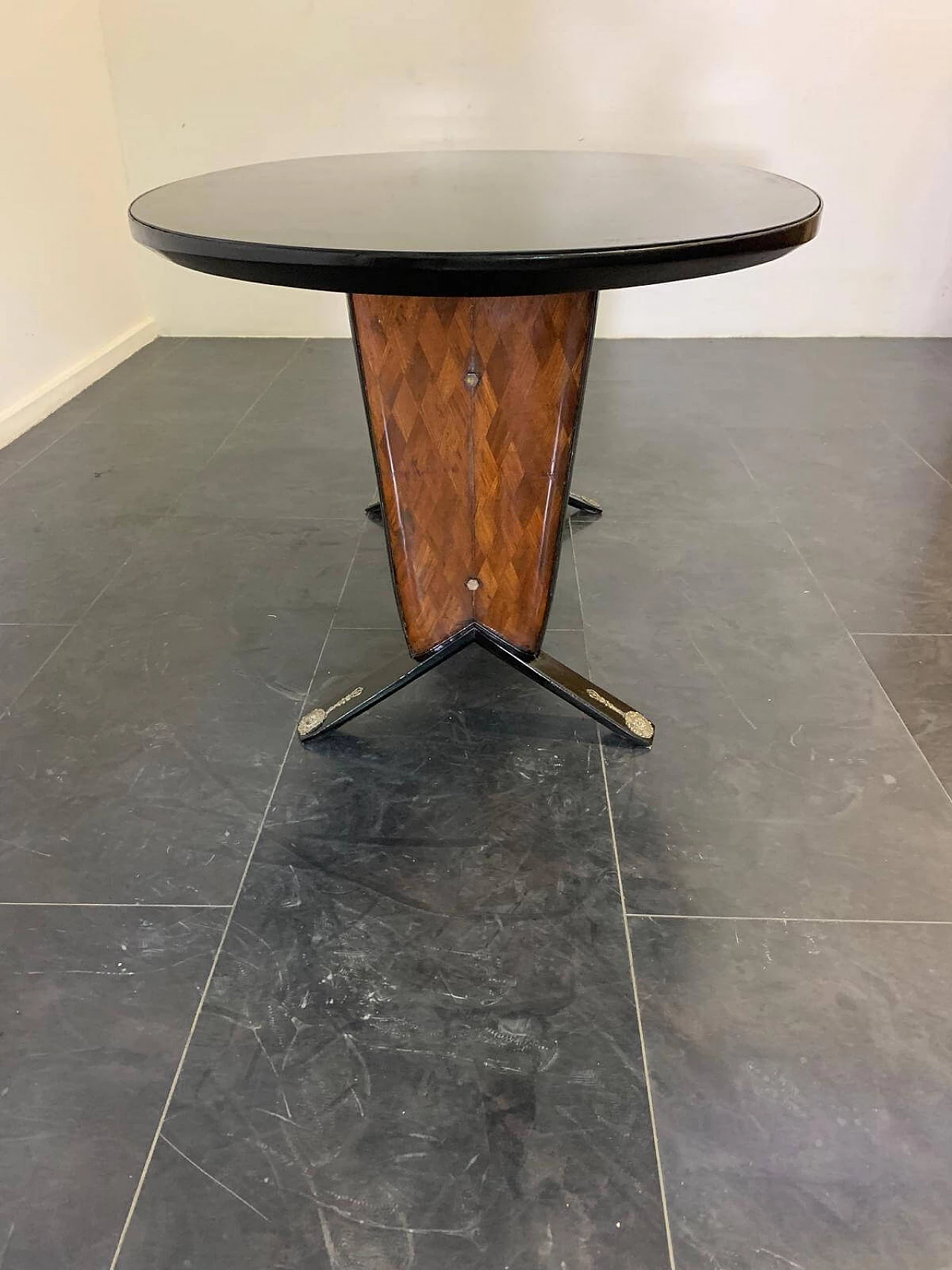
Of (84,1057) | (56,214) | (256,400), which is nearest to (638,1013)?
(84,1057)

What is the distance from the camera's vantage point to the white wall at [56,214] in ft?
8.32

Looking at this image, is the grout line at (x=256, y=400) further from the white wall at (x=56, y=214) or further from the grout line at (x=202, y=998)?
the grout line at (x=202, y=998)

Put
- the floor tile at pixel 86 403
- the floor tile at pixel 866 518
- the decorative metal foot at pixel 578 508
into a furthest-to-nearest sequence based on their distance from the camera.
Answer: the floor tile at pixel 86 403 → the decorative metal foot at pixel 578 508 → the floor tile at pixel 866 518

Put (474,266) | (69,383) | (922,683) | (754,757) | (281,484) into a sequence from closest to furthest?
1. (474,266)
2. (754,757)
3. (922,683)
4. (281,484)
5. (69,383)

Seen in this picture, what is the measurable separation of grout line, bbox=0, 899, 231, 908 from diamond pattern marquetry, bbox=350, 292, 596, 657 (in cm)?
50

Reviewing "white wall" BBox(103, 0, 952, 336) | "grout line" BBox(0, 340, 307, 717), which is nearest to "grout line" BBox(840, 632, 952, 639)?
"grout line" BBox(0, 340, 307, 717)

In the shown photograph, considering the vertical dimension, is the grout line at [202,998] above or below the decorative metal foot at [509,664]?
below

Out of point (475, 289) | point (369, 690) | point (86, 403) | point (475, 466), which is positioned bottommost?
point (86, 403)

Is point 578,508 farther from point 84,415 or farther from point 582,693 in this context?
point 84,415

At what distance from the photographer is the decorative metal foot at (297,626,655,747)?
4.47ft

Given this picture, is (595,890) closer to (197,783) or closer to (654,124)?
(197,783)

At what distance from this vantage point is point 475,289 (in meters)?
0.83

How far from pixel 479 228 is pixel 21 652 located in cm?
117

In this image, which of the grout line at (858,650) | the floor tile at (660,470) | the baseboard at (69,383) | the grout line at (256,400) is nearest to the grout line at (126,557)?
the grout line at (256,400)
